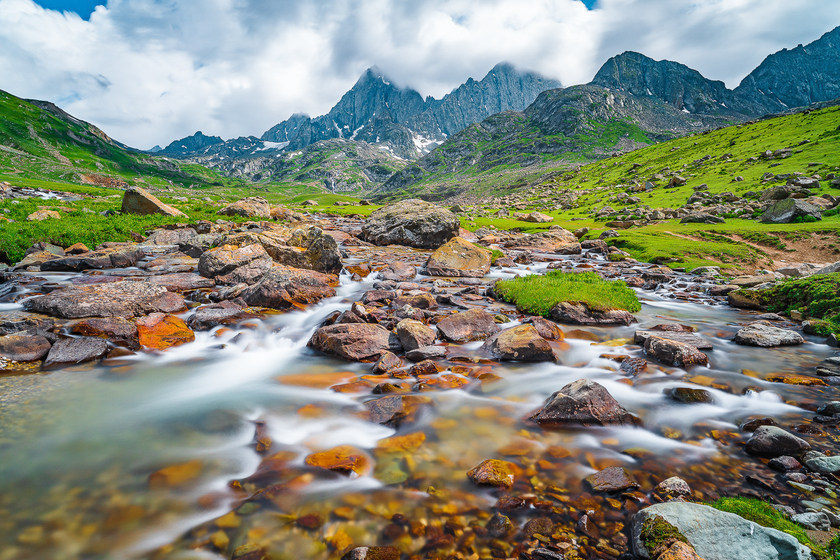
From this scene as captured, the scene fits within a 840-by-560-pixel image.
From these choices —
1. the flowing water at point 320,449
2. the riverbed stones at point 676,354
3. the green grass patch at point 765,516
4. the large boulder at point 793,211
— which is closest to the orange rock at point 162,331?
the flowing water at point 320,449

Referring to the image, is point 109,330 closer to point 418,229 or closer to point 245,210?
point 418,229

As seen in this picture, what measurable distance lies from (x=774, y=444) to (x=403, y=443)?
6.84m

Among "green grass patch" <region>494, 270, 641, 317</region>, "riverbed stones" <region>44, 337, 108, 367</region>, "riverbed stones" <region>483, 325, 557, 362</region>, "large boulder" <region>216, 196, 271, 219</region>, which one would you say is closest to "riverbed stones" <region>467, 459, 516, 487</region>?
"riverbed stones" <region>483, 325, 557, 362</region>

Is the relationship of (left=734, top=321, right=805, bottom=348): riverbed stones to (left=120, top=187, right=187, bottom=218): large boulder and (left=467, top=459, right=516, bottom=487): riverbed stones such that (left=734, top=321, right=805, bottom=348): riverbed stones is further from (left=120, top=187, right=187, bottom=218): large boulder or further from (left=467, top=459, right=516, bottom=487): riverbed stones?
(left=120, top=187, right=187, bottom=218): large boulder

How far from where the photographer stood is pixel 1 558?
4.36 meters

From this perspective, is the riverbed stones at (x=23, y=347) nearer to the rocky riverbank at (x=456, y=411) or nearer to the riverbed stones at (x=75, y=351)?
the rocky riverbank at (x=456, y=411)

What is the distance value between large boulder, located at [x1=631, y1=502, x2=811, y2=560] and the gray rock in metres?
1.27

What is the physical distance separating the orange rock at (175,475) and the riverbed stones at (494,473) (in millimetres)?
4901

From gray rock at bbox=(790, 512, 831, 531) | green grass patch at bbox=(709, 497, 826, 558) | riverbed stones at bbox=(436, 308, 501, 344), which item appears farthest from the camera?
riverbed stones at bbox=(436, 308, 501, 344)

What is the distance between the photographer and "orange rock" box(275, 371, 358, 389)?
9594 millimetres

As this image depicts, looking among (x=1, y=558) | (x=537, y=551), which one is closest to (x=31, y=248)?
(x=1, y=558)

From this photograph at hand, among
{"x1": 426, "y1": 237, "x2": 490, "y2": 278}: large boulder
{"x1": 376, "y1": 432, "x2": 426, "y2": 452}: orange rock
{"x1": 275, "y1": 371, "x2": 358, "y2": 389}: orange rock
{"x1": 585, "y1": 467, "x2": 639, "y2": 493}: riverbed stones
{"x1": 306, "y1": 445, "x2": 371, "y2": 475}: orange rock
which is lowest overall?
{"x1": 585, "y1": 467, "x2": 639, "y2": 493}: riverbed stones

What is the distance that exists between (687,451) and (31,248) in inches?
1177

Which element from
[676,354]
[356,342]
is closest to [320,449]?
[356,342]
